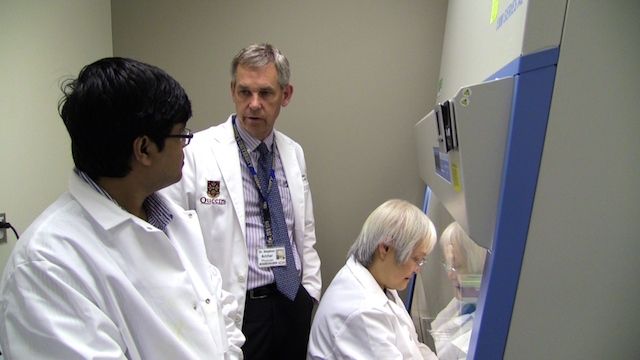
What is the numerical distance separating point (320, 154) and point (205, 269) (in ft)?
4.18

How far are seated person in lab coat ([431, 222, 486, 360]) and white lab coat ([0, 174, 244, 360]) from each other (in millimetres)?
721

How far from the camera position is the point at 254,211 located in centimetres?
167

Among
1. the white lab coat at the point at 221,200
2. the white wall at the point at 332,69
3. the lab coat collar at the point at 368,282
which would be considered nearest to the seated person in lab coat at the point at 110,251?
the lab coat collar at the point at 368,282

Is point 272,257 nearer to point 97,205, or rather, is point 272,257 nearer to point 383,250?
point 383,250

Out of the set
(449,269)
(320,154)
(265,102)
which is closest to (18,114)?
(265,102)

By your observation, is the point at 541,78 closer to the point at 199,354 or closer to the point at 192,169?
the point at 199,354

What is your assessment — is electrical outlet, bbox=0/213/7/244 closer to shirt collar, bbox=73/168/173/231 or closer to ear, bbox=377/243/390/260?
shirt collar, bbox=73/168/173/231

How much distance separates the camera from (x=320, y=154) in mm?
2246

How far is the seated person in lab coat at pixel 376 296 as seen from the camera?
1.15 m

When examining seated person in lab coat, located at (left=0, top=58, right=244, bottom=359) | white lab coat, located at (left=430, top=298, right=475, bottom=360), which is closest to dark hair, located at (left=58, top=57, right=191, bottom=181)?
seated person in lab coat, located at (left=0, top=58, right=244, bottom=359)

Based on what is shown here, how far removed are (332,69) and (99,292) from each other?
169cm

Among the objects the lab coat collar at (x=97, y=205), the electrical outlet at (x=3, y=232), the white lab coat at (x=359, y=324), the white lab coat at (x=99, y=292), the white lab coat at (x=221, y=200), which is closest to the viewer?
the white lab coat at (x=99, y=292)

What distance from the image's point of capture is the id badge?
160 cm

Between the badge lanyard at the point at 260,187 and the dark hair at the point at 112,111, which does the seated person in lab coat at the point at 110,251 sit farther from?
the badge lanyard at the point at 260,187
